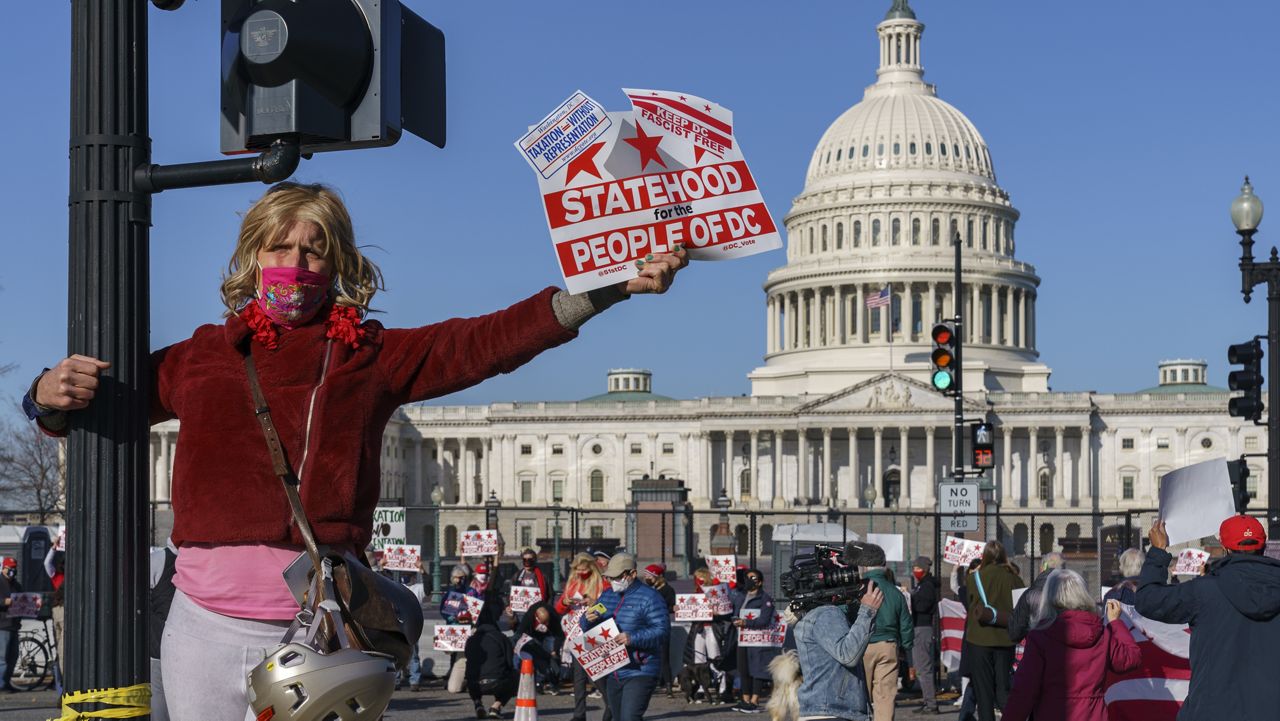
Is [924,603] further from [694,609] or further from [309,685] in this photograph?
[309,685]

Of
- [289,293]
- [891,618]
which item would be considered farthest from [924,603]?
[289,293]

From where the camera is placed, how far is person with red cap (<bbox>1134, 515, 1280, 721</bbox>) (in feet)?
26.9

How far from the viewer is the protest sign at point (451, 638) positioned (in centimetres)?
2219

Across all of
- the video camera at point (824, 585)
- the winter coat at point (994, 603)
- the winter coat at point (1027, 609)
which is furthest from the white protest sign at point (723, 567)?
the video camera at point (824, 585)

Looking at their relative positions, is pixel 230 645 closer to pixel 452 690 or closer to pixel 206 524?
pixel 206 524

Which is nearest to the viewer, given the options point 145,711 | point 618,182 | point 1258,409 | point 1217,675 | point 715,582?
point 145,711

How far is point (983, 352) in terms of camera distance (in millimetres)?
119688

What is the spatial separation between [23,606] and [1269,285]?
641 inches

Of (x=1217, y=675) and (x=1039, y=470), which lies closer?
(x=1217, y=675)

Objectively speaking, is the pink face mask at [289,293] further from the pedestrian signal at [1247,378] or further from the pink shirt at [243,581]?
the pedestrian signal at [1247,378]

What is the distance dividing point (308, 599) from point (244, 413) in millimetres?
484

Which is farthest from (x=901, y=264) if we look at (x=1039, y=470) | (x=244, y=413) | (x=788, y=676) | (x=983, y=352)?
(x=244, y=413)

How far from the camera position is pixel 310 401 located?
402 cm

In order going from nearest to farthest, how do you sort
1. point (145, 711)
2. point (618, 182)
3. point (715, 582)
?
1. point (145, 711)
2. point (618, 182)
3. point (715, 582)
